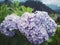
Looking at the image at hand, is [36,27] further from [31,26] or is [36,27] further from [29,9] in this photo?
[29,9]

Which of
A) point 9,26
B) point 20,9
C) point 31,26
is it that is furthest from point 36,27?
point 20,9

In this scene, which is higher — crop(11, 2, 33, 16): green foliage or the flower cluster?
crop(11, 2, 33, 16): green foliage

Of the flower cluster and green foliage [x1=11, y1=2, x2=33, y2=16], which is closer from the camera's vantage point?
the flower cluster

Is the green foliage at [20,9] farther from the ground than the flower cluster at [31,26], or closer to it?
farther from the ground

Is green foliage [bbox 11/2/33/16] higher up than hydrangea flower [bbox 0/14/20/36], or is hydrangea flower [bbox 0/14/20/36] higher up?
green foliage [bbox 11/2/33/16]

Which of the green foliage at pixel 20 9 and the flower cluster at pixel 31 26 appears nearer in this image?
the flower cluster at pixel 31 26
